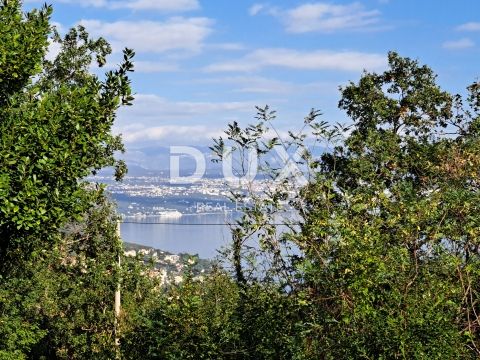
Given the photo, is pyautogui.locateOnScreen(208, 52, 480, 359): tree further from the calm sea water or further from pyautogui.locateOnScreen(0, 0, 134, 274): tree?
the calm sea water

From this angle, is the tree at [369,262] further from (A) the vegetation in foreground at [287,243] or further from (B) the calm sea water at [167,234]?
(B) the calm sea water at [167,234]

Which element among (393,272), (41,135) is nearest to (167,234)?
(41,135)

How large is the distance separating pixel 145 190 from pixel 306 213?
9590 cm

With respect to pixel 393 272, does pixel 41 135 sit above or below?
above

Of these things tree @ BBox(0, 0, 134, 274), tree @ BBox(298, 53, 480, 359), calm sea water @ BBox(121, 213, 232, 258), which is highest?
tree @ BBox(0, 0, 134, 274)

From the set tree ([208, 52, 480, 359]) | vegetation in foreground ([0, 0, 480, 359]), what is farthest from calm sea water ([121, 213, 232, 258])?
tree ([208, 52, 480, 359])

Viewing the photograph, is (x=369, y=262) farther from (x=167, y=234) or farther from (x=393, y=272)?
(x=167, y=234)

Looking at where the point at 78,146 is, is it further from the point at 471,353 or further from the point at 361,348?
the point at 471,353

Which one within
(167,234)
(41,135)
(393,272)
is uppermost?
(41,135)

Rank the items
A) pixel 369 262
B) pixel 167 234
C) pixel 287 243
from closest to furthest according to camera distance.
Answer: pixel 369 262 < pixel 287 243 < pixel 167 234

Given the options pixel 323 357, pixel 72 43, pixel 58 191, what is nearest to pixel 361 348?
pixel 323 357

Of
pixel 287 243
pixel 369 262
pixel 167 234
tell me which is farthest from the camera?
pixel 167 234

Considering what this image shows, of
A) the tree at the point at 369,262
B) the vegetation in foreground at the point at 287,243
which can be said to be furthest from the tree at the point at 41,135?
the tree at the point at 369,262

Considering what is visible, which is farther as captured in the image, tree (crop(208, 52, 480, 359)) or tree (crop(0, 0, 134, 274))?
tree (crop(0, 0, 134, 274))
